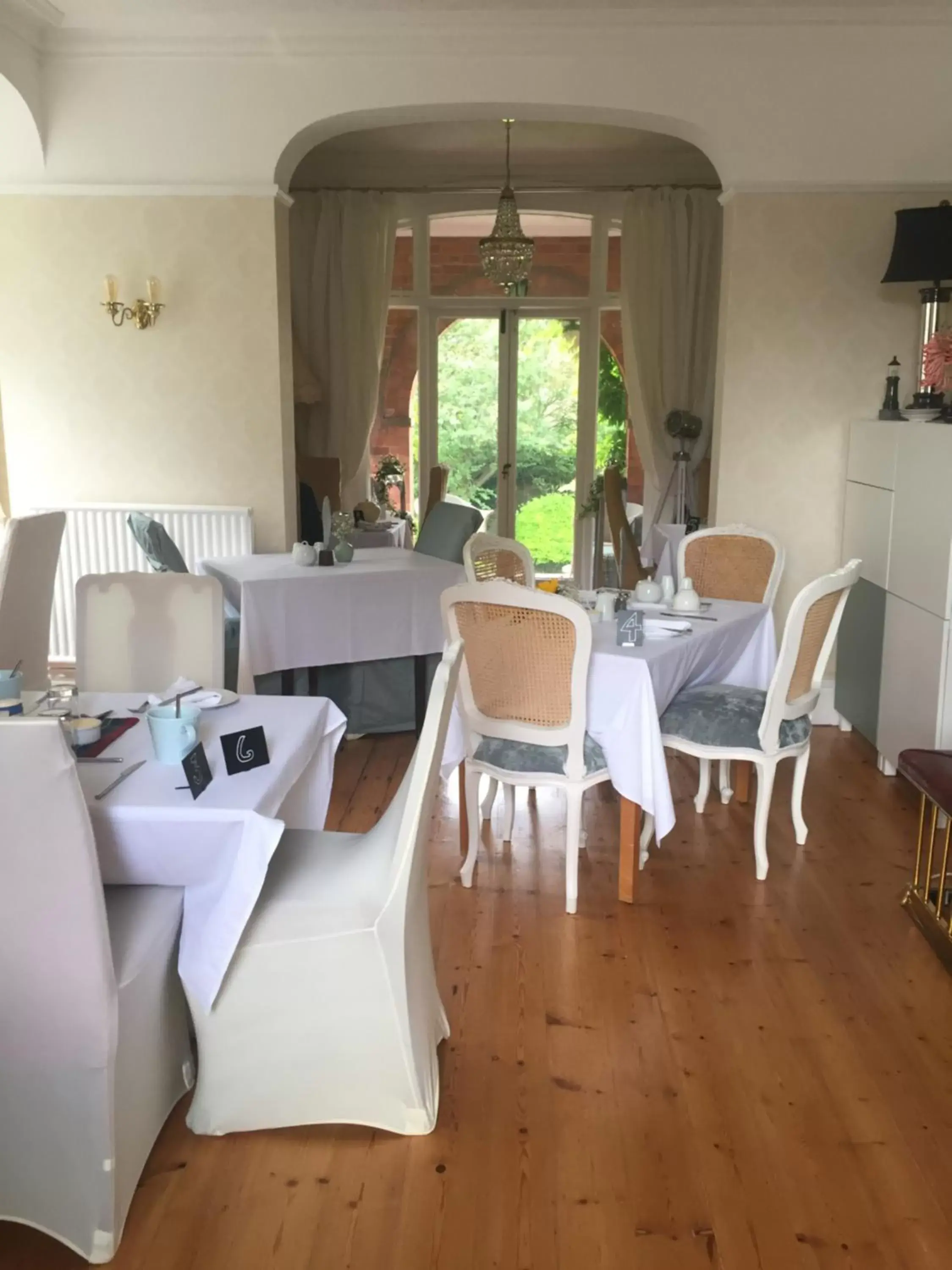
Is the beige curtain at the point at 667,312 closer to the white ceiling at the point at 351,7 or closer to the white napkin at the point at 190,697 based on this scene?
the white ceiling at the point at 351,7

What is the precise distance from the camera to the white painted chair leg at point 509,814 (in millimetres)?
3631

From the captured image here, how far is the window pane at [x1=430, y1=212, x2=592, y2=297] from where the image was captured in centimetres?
767

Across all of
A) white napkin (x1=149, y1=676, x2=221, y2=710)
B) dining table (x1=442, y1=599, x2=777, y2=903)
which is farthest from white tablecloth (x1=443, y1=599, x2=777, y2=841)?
white napkin (x1=149, y1=676, x2=221, y2=710)

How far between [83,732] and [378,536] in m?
4.16

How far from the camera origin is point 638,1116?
2297 millimetres

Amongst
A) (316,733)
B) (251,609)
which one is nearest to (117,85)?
(251,609)

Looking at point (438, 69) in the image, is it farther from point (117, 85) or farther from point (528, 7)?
point (117, 85)

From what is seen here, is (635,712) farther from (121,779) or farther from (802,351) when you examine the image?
(802,351)

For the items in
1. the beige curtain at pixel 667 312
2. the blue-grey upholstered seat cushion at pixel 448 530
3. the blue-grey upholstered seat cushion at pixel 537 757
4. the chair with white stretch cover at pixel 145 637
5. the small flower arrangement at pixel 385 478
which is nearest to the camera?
the chair with white stretch cover at pixel 145 637

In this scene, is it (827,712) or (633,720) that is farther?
(827,712)

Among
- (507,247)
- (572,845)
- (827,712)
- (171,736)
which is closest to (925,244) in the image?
(827,712)

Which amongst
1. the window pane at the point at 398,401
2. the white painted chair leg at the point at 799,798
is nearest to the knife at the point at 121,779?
the white painted chair leg at the point at 799,798

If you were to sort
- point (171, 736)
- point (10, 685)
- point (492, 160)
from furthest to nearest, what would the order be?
point (492, 160)
point (10, 685)
point (171, 736)

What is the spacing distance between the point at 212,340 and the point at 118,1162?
13.4 ft
